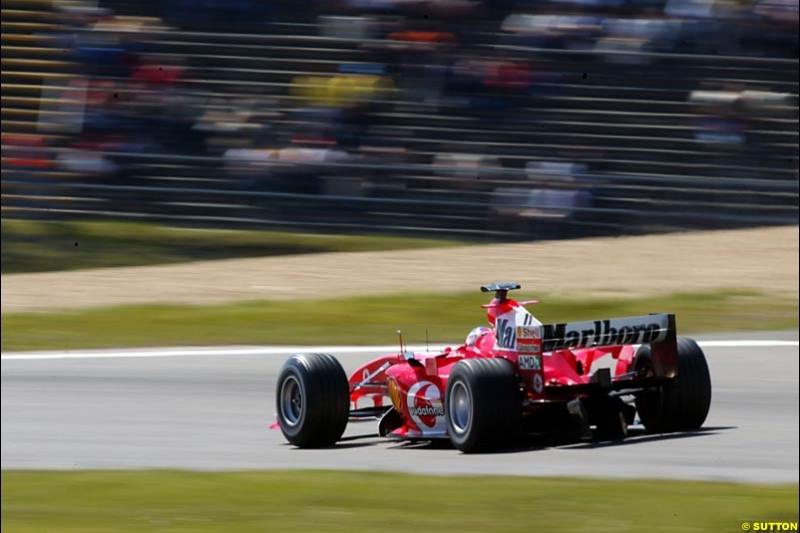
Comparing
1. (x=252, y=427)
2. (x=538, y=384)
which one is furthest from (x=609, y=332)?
(x=252, y=427)

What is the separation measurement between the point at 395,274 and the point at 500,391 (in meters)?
1.33

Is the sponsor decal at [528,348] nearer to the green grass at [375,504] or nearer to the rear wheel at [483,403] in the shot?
the rear wheel at [483,403]

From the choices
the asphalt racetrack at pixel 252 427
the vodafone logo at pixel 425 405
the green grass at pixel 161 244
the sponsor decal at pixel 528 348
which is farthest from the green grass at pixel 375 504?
the green grass at pixel 161 244

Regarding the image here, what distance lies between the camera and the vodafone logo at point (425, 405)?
5629mm

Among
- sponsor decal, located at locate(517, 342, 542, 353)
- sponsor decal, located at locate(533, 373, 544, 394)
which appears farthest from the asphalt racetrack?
sponsor decal, located at locate(517, 342, 542, 353)

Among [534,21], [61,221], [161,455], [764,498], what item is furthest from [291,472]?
[534,21]

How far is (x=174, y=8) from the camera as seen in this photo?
22.8 feet

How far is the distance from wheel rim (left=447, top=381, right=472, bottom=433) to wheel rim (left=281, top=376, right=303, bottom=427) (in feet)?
2.08

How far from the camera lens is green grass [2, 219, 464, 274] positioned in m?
3.80

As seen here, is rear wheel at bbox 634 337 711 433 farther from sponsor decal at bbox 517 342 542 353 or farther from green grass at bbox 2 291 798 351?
sponsor decal at bbox 517 342 542 353

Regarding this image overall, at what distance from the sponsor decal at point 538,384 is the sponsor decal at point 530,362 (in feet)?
0.45

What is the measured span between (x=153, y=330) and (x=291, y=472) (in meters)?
0.82

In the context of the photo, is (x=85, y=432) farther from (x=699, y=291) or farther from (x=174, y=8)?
(x=699, y=291)

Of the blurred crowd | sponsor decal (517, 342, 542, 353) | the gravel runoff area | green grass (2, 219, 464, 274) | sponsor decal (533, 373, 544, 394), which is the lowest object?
sponsor decal (533, 373, 544, 394)
